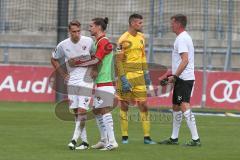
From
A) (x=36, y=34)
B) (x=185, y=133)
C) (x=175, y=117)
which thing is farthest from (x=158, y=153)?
(x=36, y=34)

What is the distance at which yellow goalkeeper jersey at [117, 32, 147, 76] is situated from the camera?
14.2 metres

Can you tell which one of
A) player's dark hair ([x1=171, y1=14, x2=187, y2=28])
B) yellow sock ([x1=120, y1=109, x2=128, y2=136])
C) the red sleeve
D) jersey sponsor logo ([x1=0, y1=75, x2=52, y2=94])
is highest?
player's dark hair ([x1=171, y1=14, x2=187, y2=28])

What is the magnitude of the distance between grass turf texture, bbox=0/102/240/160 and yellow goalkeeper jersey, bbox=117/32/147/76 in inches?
53.9

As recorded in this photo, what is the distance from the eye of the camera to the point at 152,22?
24.9m

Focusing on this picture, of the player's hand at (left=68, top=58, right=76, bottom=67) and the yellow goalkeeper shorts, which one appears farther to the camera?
the yellow goalkeeper shorts

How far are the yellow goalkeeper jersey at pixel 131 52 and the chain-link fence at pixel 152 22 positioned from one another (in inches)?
383

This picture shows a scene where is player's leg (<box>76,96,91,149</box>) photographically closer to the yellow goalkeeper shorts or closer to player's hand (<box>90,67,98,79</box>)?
player's hand (<box>90,67,98,79</box>)

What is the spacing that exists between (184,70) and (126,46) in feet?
3.93

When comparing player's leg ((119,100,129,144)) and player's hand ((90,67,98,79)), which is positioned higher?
player's hand ((90,67,98,79))

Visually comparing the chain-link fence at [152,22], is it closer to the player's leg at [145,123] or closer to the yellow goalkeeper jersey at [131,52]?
the yellow goalkeeper jersey at [131,52]

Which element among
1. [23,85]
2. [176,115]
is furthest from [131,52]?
[23,85]

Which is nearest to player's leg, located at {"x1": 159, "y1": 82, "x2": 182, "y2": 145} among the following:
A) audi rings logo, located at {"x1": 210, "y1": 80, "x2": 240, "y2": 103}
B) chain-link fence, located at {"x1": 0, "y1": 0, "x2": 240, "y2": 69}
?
audi rings logo, located at {"x1": 210, "y1": 80, "x2": 240, "y2": 103}

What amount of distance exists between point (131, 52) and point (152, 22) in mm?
10774

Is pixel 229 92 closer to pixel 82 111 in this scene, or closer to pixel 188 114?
pixel 188 114
